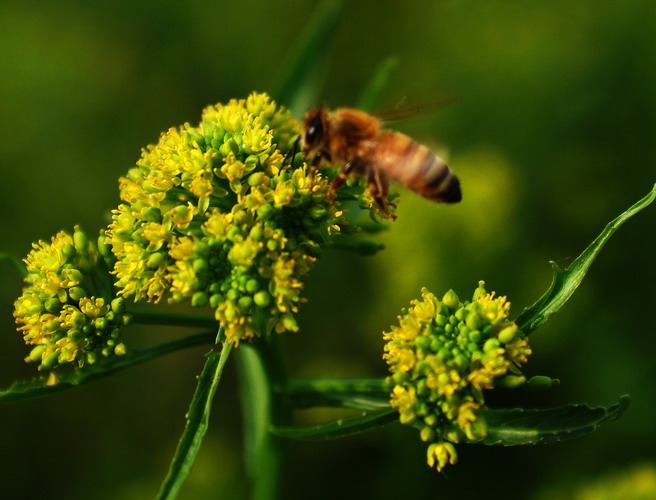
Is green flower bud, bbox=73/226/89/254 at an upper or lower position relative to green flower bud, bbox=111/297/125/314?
upper

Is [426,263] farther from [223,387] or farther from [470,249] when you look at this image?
[223,387]

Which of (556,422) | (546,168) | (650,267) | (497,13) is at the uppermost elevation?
(497,13)

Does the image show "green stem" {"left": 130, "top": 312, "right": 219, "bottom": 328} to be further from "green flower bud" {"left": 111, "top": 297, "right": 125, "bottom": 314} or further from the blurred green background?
the blurred green background

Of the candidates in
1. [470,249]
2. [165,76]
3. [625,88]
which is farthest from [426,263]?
[165,76]

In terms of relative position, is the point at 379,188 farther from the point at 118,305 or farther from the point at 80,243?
the point at 80,243

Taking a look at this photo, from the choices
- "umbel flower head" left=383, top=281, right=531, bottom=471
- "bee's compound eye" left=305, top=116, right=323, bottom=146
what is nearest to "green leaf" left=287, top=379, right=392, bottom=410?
"umbel flower head" left=383, top=281, right=531, bottom=471

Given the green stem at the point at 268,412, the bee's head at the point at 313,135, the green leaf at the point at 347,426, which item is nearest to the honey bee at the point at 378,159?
the bee's head at the point at 313,135

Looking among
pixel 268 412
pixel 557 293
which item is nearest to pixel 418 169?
pixel 557 293
